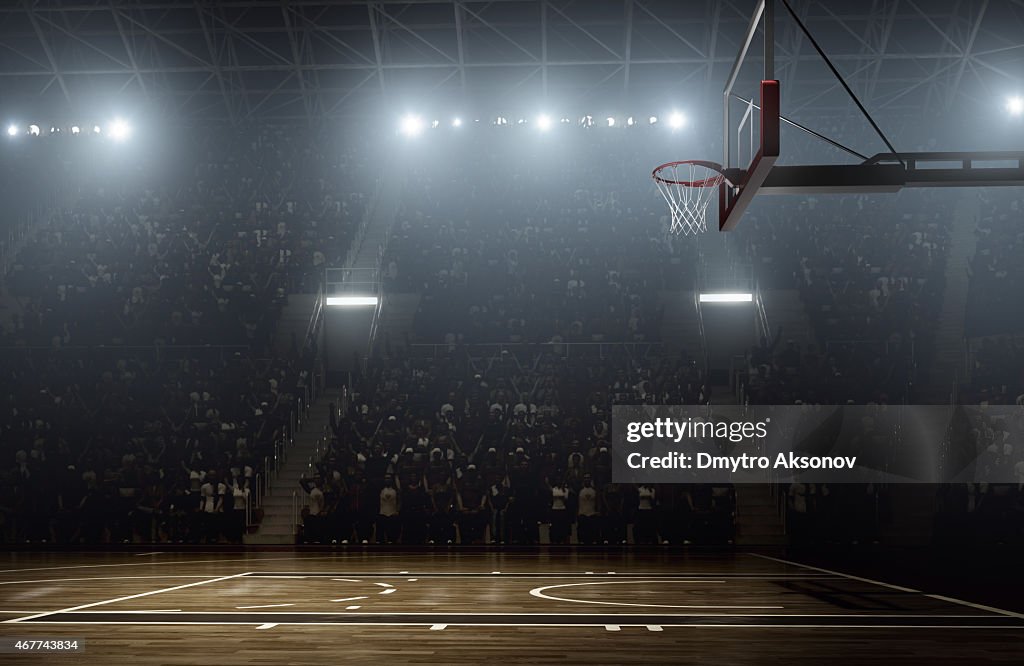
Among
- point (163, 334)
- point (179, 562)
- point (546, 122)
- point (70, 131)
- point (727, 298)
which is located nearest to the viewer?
point (179, 562)

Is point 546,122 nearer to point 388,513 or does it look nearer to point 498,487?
point 498,487

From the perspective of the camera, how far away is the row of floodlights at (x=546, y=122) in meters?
23.6

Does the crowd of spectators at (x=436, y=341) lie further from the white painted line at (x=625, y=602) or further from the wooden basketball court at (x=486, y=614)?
the white painted line at (x=625, y=602)

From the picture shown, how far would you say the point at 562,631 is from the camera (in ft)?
21.8

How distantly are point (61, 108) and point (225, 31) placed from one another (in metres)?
5.45

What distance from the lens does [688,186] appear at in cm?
1289

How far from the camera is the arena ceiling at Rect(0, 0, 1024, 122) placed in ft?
68.2

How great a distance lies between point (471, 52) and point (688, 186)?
37.8 ft

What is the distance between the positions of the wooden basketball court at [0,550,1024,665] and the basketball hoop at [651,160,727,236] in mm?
4342

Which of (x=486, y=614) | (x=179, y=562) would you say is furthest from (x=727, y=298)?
(x=486, y=614)

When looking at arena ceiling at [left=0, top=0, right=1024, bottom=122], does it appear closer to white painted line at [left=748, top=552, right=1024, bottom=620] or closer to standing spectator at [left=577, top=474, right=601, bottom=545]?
standing spectator at [left=577, top=474, right=601, bottom=545]

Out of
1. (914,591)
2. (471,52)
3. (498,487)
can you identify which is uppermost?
(471,52)

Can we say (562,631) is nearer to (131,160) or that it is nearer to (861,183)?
(861,183)

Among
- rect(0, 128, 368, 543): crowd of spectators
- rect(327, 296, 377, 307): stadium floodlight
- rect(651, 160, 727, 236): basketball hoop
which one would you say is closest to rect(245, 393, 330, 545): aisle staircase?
rect(0, 128, 368, 543): crowd of spectators
